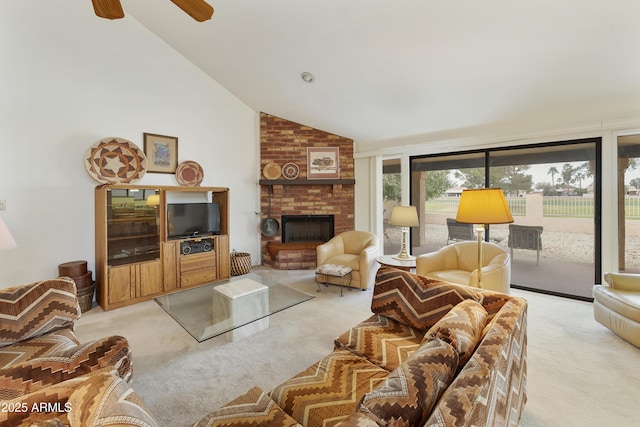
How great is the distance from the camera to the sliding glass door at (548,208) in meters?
3.46

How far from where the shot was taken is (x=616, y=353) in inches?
89.1

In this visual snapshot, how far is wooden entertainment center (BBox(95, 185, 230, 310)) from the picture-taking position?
3.27 m

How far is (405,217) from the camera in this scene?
351 centimetres

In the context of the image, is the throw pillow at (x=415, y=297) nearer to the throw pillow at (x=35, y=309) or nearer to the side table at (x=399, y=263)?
the side table at (x=399, y=263)

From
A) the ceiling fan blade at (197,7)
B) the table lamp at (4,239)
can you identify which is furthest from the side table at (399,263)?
the table lamp at (4,239)

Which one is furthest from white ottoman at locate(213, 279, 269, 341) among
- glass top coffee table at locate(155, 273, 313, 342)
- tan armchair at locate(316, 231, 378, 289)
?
tan armchair at locate(316, 231, 378, 289)

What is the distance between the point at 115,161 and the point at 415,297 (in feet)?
12.6

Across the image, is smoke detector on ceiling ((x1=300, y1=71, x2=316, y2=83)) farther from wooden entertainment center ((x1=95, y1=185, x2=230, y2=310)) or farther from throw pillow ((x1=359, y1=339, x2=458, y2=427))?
throw pillow ((x1=359, y1=339, x2=458, y2=427))

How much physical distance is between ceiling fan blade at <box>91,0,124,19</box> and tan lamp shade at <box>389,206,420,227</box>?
3153mm

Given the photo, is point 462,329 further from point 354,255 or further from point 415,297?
point 354,255

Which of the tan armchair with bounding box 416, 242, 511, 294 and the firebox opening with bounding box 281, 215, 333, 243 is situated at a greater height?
the firebox opening with bounding box 281, 215, 333, 243

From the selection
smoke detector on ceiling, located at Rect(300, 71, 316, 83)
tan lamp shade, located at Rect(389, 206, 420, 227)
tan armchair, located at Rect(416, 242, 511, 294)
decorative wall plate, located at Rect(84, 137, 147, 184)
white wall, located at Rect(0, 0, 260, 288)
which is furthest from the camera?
smoke detector on ceiling, located at Rect(300, 71, 316, 83)

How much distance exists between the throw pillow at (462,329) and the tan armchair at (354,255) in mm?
2303

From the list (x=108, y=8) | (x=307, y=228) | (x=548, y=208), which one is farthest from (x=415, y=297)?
(x=307, y=228)
